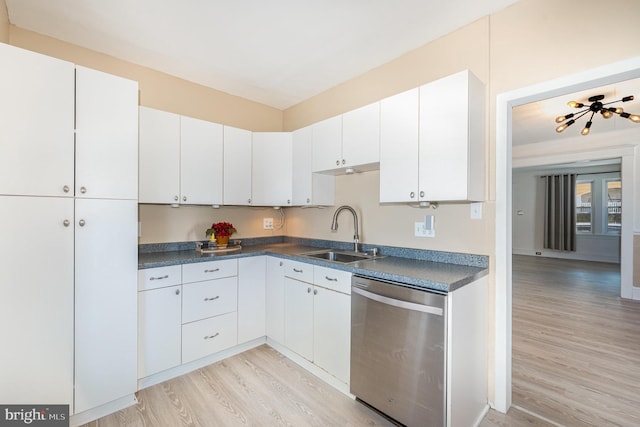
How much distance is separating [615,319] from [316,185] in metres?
4.02

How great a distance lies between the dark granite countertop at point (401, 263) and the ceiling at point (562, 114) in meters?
2.35

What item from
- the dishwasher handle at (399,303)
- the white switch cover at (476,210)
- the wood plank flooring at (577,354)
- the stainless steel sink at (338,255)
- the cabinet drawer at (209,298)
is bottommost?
the wood plank flooring at (577,354)

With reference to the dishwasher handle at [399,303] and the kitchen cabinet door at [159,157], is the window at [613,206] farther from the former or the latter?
the kitchen cabinet door at [159,157]

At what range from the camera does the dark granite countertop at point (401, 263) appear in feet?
5.16

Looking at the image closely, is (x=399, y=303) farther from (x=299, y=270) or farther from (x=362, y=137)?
(x=362, y=137)

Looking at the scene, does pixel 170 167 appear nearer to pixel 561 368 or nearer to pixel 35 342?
pixel 35 342

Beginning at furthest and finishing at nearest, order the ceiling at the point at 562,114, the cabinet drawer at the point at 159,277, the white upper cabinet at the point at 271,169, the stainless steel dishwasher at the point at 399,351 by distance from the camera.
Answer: the ceiling at the point at 562,114 → the white upper cabinet at the point at 271,169 → the cabinet drawer at the point at 159,277 → the stainless steel dishwasher at the point at 399,351

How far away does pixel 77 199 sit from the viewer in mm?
1673

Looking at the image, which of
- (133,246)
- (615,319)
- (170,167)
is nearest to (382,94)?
(170,167)

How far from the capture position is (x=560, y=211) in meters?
7.54

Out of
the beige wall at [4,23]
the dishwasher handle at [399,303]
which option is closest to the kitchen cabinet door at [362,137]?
the dishwasher handle at [399,303]

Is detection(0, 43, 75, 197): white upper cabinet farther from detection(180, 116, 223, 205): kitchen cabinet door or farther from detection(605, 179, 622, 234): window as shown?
detection(605, 179, 622, 234): window

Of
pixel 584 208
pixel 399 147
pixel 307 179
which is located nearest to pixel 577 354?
pixel 399 147

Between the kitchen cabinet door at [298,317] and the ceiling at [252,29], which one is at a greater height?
the ceiling at [252,29]
